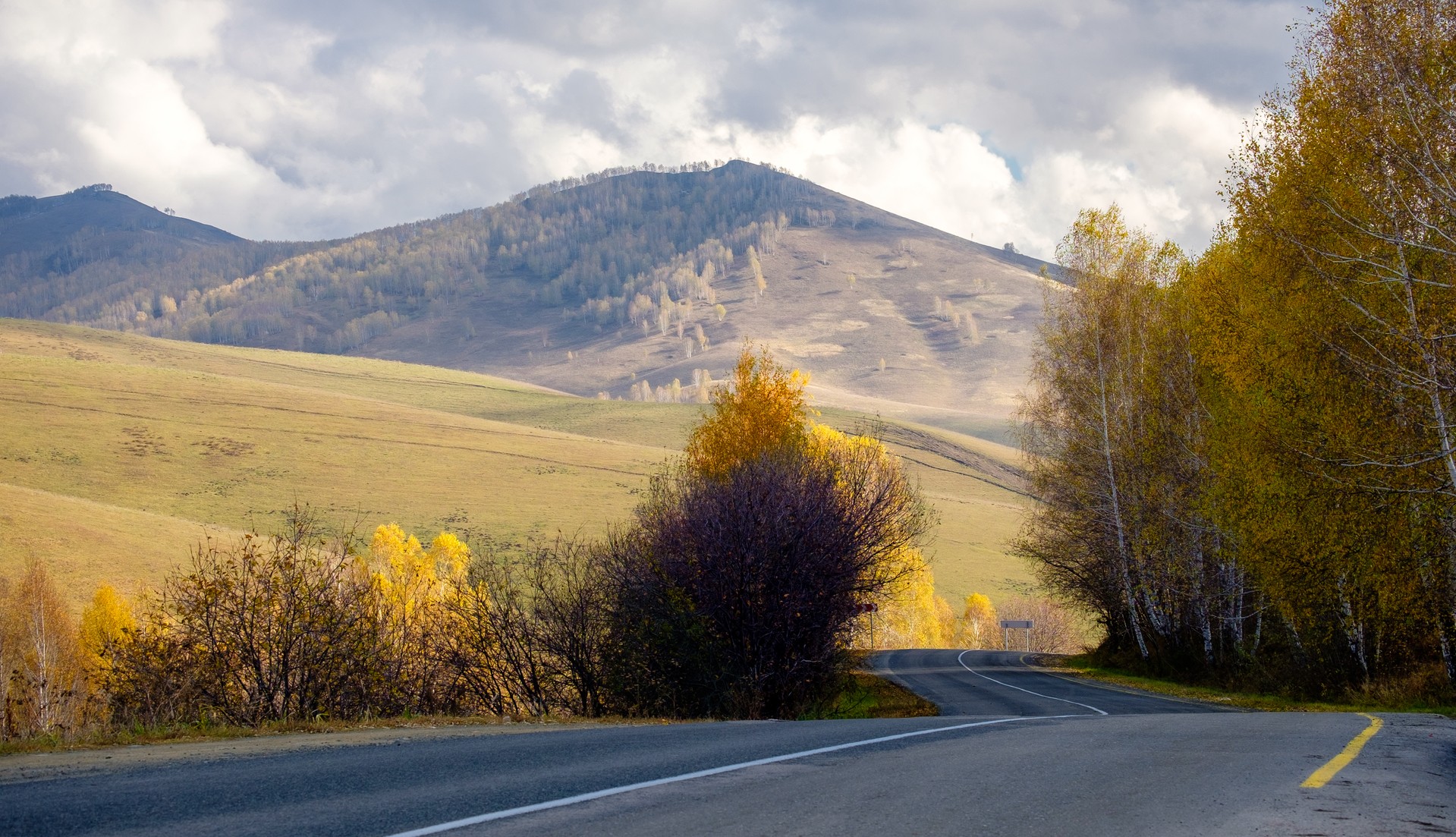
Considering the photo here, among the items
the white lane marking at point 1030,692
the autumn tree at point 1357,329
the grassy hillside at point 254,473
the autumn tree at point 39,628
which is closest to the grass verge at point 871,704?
the white lane marking at point 1030,692

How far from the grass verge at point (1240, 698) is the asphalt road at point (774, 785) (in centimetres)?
909

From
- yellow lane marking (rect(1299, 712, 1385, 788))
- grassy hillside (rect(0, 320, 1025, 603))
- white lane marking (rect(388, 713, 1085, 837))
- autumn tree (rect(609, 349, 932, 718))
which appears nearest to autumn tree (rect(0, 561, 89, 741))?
grassy hillside (rect(0, 320, 1025, 603))

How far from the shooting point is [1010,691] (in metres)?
33.2

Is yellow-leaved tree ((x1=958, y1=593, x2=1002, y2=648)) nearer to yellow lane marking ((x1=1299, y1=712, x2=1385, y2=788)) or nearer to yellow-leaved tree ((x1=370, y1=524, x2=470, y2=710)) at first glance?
yellow-leaved tree ((x1=370, y1=524, x2=470, y2=710))

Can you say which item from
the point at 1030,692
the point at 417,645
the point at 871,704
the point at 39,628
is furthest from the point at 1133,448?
the point at 39,628

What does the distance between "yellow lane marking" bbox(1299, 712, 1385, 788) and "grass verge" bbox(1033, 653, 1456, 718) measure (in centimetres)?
560

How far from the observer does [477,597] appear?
23.1 metres

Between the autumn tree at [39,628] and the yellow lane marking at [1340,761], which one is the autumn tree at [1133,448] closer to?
the yellow lane marking at [1340,761]

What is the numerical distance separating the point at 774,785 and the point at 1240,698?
78.2 ft

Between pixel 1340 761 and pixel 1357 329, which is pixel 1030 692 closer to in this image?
pixel 1357 329

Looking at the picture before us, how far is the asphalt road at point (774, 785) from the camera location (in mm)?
7152

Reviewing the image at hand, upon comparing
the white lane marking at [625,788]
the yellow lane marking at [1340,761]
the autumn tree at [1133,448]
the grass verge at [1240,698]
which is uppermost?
the autumn tree at [1133,448]

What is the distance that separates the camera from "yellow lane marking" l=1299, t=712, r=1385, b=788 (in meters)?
9.10

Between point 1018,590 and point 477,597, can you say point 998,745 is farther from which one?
point 1018,590
